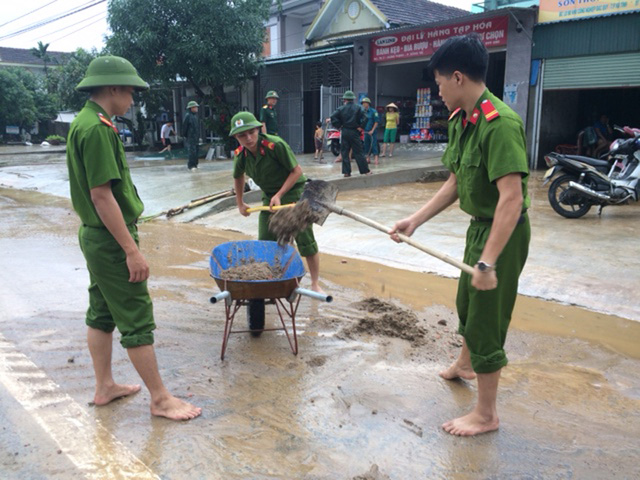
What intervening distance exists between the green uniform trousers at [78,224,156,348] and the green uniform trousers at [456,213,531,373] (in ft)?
5.59

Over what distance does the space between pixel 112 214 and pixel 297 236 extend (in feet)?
7.36

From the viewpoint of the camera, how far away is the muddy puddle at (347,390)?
8.54 feet

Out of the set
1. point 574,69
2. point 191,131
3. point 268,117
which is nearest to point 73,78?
point 191,131

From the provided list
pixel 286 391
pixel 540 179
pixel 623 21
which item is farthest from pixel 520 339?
pixel 623 21

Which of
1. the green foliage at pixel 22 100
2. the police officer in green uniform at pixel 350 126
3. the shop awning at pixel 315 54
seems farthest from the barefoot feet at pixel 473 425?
the green foliage at pixel 22 100

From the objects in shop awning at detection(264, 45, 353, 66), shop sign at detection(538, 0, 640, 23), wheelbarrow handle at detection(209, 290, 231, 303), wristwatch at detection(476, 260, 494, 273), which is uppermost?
shop sign at detection(538, 0, 640, 23)

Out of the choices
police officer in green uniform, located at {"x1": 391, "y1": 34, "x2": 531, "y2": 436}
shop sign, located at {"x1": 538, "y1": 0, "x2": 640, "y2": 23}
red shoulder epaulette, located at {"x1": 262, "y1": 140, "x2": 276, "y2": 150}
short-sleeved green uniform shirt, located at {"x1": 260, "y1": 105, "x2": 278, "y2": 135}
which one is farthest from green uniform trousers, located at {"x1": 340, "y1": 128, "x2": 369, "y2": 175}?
police officer in green uniform, located at {"x1": 391, "y1": 34, "x2": 531, "y2": 436}

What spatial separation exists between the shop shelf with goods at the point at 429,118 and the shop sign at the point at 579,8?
182 inches

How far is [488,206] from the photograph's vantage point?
2.67m

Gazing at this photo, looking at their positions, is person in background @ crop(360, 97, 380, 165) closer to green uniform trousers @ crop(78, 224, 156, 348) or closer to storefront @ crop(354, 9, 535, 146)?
storefront @ crop(354, 9, 535, 146)

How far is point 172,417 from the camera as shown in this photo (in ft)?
9.62

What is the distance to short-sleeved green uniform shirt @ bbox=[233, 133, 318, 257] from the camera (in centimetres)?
464

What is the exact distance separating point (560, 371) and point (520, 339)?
561 mm

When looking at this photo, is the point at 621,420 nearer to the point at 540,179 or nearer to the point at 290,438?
the point at 290,438
